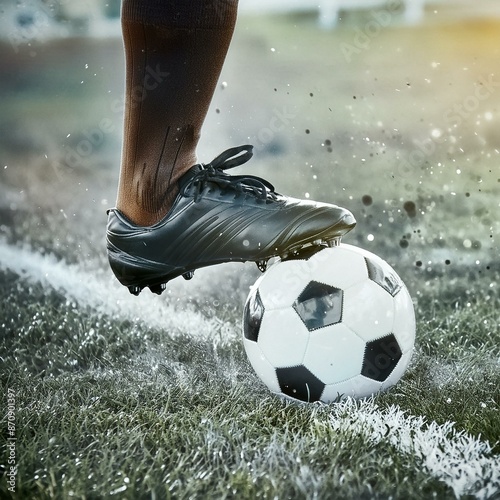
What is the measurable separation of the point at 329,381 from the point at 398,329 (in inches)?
8.0

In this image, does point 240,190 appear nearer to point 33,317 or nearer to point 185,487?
point 185,487

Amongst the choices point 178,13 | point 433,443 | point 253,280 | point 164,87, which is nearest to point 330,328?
point 433,443

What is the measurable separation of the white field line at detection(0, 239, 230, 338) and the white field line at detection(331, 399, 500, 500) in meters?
0.75

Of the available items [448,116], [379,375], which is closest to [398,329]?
[379,375]

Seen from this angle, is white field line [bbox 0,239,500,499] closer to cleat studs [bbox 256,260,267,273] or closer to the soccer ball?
the soccer ball

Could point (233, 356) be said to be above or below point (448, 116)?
below

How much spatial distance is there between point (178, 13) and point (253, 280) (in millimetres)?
1287

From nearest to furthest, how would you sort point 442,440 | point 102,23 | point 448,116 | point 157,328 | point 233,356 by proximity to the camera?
point 442,440 → point 233,356 → point 157,328 → point 448,116 → point 102,23

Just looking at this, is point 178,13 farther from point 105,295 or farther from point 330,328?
point 105,295

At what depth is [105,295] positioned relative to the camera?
2.58m

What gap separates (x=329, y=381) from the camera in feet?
5.27

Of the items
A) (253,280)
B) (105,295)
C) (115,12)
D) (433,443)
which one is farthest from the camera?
(115,12)

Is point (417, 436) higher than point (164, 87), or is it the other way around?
point (164, 87)

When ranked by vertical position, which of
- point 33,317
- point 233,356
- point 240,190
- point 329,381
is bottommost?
point 33,317
